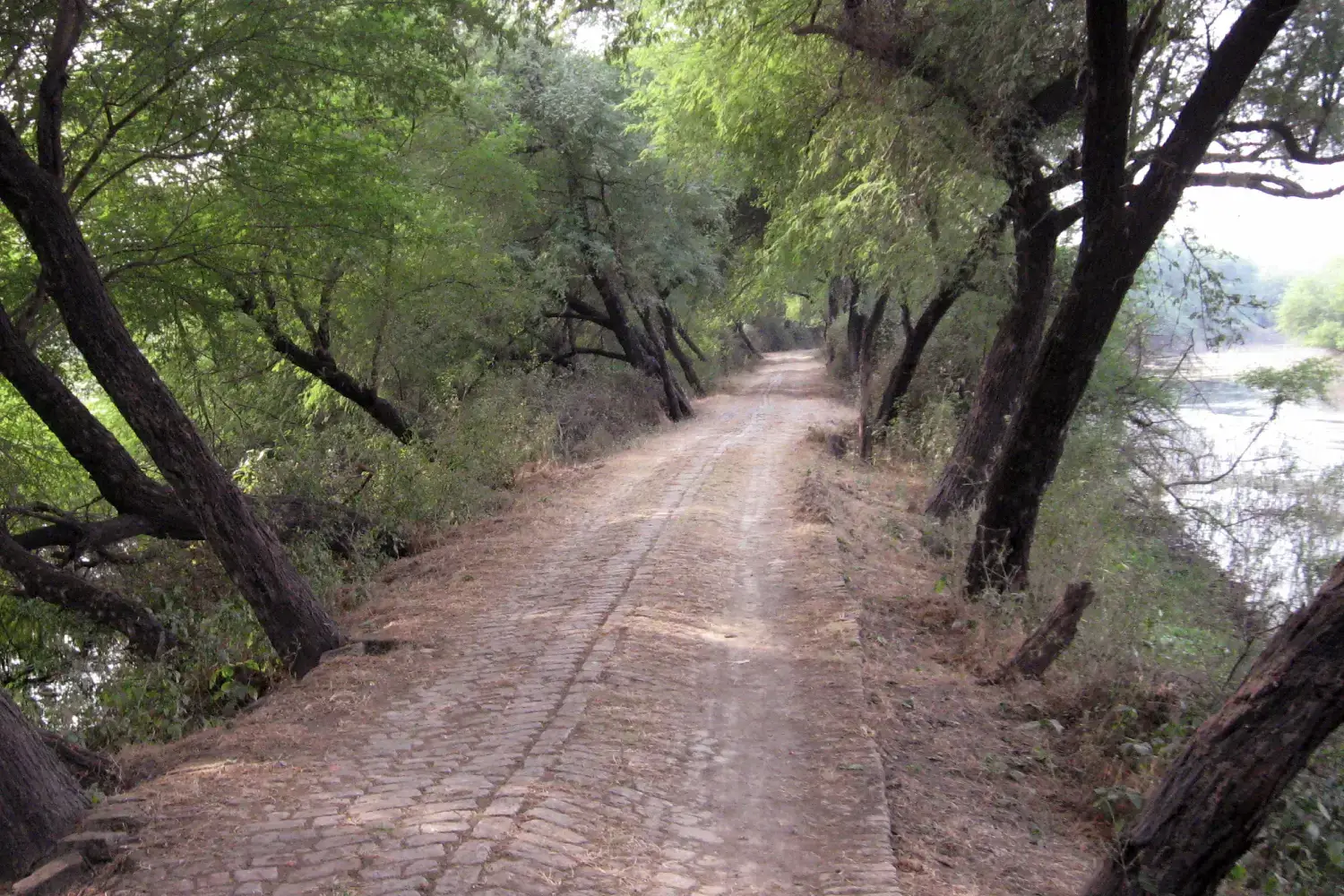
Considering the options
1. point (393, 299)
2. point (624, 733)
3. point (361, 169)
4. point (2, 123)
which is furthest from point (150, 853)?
point (393, 299)

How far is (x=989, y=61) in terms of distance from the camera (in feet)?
30.2

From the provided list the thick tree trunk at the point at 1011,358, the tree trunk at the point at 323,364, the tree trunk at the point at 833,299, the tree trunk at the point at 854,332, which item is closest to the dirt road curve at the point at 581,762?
the thick tree trunk at the point at 1011,358

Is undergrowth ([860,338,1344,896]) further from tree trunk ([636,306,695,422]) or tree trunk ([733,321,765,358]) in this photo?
tree trunk ([733,321,765,358])

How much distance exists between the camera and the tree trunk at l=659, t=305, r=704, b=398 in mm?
29078

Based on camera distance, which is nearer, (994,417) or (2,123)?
(2,123)

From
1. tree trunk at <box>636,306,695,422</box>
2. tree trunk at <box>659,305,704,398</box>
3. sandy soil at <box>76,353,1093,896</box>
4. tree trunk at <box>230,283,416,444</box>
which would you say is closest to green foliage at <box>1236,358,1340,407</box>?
sandy soil at <box>76,353,1093,896</box>

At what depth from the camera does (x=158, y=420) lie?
679cm

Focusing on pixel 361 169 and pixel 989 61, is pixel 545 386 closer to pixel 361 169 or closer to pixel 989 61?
pixel 361 169

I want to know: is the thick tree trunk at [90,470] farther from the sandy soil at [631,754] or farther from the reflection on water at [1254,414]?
the reflection on water at [1254,414]

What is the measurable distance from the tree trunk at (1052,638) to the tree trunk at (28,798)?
577 cm

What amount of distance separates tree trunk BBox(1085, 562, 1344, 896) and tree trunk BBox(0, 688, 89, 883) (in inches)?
183

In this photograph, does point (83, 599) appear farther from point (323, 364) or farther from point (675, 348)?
point (675, 348)

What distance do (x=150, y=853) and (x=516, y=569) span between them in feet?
18.3

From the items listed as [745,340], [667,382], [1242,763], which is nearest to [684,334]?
[667,382]
